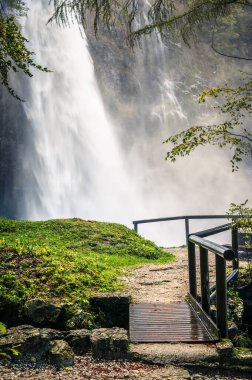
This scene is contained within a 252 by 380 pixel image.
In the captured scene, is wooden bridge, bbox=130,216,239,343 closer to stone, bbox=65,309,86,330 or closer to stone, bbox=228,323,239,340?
stone, bbox=228,323,239,340

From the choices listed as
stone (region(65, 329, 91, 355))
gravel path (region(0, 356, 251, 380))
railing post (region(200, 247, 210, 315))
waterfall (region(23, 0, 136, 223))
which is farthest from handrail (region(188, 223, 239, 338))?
waterfall (region(23, 0, 136, 223))

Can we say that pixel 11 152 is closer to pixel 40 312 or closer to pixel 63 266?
pixel 63 266

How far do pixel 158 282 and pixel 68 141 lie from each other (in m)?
22.8

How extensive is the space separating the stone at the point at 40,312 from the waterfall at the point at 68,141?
22.4m

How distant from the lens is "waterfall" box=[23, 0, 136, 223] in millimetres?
28266

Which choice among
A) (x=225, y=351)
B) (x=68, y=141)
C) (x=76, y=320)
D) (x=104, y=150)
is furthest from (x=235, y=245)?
(x=104, y=150)

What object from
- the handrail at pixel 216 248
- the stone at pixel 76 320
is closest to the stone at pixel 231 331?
the handrail at pixel 216 248

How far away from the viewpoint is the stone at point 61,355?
418 cm

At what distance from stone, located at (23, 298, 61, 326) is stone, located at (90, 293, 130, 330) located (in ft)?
1.80

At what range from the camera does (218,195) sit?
42812 mm

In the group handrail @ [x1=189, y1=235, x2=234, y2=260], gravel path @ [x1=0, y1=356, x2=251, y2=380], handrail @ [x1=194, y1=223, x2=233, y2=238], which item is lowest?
gravel path @ [x1=0, y1=356, x2=251, y2=380]

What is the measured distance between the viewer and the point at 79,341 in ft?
15.2

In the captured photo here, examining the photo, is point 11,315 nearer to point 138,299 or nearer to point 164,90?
point 138,299

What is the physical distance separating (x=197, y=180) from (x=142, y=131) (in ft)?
24.8
